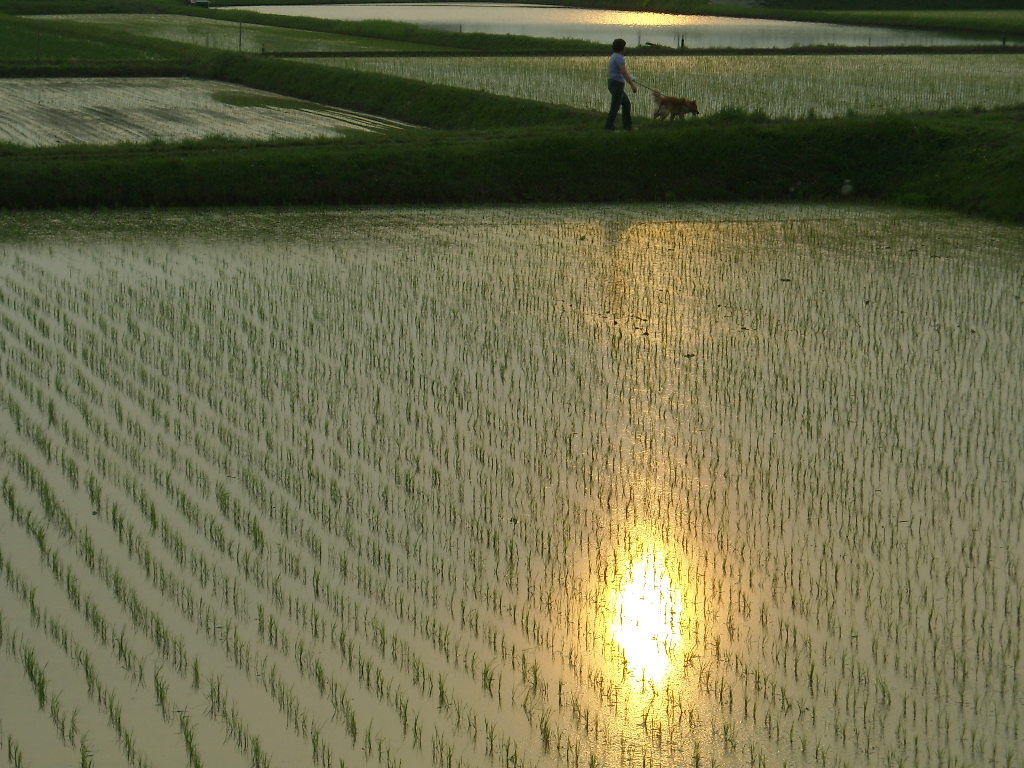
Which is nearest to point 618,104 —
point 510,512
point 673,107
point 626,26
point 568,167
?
point 568,167

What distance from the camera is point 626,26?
1187 inches

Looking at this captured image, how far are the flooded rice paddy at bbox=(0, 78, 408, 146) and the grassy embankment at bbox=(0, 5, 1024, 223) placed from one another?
1617 millimetres

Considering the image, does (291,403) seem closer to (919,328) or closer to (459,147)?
(919,328)

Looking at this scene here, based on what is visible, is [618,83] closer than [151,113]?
Yes

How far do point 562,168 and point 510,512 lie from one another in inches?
270

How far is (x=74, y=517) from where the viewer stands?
4.59 metres

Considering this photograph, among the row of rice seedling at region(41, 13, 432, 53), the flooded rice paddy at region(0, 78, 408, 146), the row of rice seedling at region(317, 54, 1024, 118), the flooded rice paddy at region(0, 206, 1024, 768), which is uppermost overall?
the row of rice seedling at region(317, 54, 1024, 118)

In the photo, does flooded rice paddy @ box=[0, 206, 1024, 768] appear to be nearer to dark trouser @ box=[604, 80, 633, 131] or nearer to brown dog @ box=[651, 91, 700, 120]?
dark trouser @ box=[604, 80, 633, 131]

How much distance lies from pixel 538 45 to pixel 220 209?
13046mm

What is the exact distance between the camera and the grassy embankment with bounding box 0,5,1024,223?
34.6ft

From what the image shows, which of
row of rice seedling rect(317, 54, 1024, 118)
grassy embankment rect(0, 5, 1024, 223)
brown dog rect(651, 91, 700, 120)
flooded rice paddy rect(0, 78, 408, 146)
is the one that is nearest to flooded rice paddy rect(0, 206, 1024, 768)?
grassy embankment rect(0, 5, 1024, 223)

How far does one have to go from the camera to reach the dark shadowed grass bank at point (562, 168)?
10555 mm

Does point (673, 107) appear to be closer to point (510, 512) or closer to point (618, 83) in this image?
point (618, 83)

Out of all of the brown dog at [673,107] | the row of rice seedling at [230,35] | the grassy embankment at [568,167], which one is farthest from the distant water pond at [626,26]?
the grassy embankment at [568,167]
